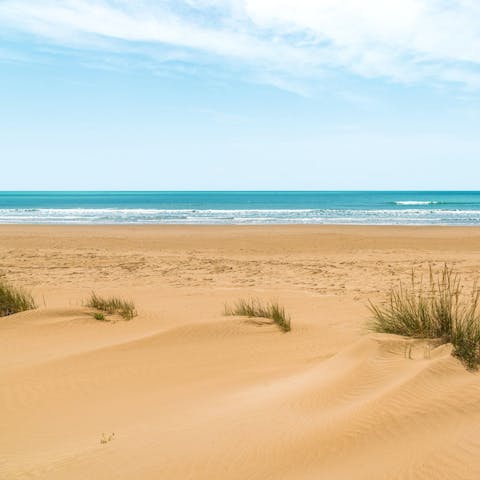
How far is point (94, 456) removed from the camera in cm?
317

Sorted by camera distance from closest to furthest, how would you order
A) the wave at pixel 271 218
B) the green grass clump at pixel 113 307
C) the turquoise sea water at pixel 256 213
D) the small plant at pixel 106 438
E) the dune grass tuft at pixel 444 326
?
the small plant at pixel 106 438 < the dune grass tuft at pixel 444 326 < the green grass clump at pixel 113 307 < the wave at pixel 271 218 < the turquoise sea water at pixel 256 213

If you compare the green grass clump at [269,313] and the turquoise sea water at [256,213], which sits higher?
the green grass clump at [269,313]

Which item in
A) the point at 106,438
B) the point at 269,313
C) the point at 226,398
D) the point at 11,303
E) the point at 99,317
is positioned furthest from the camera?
the point at 11,303

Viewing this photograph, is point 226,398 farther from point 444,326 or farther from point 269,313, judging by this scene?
point 269,313

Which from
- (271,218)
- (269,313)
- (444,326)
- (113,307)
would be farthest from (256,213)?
(444,326)

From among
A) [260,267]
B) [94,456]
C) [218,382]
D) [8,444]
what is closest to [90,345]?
[218,382]

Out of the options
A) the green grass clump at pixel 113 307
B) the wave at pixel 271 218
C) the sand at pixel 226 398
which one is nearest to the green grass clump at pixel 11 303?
the sand at pixel 226 398

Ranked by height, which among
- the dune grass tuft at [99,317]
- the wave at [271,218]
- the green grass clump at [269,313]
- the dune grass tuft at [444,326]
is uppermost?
the dune grass tuft at [444,326]

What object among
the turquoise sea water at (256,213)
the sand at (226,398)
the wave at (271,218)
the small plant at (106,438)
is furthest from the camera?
the turquoise sea water at (256,213)

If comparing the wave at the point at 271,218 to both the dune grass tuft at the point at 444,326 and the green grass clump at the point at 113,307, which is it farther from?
the dune grass tuft at the point at 444,326

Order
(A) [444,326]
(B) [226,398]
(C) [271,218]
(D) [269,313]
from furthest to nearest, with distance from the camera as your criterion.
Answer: (C) [271,218], (D) [269,313], (A) [444,326], (B) [226,398]

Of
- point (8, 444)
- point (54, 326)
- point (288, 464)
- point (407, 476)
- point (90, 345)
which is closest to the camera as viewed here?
point (407, 476)

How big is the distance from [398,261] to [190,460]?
12697 millimetres

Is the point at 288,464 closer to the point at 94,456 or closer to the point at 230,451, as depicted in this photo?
the point at 230,451
